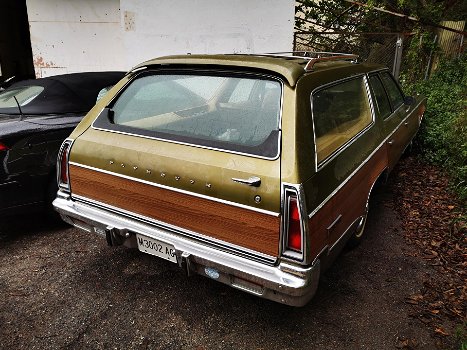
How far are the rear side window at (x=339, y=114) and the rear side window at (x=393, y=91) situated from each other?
2.92 feet

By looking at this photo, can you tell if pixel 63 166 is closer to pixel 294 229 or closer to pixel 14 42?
pixel 294 229

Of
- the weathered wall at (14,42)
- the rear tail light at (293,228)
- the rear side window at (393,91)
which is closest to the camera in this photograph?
the rear tail light at (293,228)

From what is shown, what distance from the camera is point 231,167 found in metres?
2.22

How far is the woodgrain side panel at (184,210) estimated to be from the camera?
2.15 metres

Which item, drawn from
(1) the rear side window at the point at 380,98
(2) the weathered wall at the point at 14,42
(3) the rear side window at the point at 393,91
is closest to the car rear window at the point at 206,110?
(1) the rear side window at the point at 380,98

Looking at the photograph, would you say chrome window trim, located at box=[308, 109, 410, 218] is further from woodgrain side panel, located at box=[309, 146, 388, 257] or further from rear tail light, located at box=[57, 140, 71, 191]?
rear tail light, located at box=[57, 140, 71, 191]

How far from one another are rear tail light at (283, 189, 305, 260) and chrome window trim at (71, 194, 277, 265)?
0.36 feet

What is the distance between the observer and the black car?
335 centimetres

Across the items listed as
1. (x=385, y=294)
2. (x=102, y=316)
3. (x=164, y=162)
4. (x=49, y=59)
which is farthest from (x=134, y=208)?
(x=49, y=59)

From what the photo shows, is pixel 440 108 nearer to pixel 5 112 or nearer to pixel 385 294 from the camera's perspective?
pixel 385 294

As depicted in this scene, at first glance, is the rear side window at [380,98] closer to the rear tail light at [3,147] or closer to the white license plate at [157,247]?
the white license plate at [157,247]

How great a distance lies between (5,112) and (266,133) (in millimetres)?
2870

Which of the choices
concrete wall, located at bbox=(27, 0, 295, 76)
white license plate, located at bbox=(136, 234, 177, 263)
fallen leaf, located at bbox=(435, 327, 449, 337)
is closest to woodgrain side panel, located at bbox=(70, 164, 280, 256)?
white license plate, located at bbox=(136, 234, 177, 263)

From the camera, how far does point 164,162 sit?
95.5 inches
